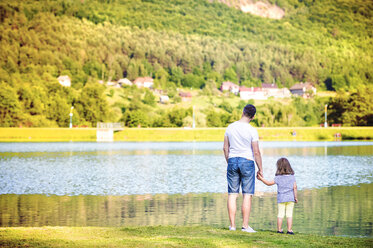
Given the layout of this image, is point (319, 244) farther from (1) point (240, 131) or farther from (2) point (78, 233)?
(2) point (78, 233)

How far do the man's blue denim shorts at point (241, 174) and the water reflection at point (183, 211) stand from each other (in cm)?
332

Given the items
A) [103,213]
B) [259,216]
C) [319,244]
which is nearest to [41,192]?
[103,213]

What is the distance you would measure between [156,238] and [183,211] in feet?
24.5

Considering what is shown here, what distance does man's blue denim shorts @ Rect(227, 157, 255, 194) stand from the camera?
12789 mm

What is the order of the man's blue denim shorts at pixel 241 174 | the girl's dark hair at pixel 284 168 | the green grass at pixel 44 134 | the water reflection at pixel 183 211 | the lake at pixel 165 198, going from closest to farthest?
1. the man's blue denim shorts at pixel 241 174
2. the girl's dark hair at pixel 284 168
3. the water reflection at pixel 183 211
4. the lake at pixel 165 198
5. the green grass at pixel 44 134

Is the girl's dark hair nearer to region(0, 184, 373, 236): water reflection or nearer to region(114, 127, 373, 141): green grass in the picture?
region(0, 184, 373, 236): water reflection

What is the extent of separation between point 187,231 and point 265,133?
95.8 m

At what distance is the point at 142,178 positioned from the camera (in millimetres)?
31641

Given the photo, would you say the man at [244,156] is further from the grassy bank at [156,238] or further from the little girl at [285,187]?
the grassy bank at [156,238]

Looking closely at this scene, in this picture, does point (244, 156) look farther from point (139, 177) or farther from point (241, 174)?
point (139, 177)

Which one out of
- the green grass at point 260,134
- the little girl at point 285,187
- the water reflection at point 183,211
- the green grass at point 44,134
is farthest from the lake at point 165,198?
the green grass at point 44,134

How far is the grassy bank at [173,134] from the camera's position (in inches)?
4141

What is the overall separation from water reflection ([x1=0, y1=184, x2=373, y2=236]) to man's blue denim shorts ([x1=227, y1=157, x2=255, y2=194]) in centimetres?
332

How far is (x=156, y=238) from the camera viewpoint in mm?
11742
